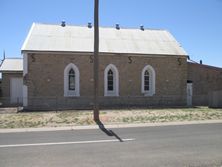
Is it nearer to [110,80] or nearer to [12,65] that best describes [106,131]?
[110,80]

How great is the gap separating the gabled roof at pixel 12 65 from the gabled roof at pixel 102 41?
373 centimetres

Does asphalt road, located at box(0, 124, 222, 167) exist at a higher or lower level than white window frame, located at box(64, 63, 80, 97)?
lower

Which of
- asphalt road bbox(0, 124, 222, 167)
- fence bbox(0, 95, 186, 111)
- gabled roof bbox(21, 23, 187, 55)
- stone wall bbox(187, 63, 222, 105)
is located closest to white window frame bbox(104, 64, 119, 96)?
fence bbox(0, 95, 186, 111)

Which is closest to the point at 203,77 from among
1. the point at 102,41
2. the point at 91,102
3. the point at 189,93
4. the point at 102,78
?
the point at 189,93

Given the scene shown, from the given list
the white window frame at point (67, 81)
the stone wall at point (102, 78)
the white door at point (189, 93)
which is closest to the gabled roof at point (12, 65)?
the stone wall at point (102, 78)

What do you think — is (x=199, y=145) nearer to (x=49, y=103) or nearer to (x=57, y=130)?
(x=57, y=130)

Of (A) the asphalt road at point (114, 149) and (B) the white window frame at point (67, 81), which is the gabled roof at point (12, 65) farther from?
(A) the asphalt road at point (114, 149)

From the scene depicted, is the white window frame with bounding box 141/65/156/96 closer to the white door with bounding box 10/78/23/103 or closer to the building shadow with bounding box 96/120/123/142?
the white door with bounding box 10/78/23/103

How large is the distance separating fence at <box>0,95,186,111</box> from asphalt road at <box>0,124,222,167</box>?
13.2m

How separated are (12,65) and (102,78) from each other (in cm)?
906

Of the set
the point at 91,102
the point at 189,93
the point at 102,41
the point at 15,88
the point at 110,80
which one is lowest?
the point at 91,102

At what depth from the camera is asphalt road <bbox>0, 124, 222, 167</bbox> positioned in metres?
8.46

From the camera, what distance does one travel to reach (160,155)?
926 cm

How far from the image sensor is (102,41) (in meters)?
30.3
